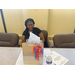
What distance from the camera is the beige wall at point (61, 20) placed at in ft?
6.78

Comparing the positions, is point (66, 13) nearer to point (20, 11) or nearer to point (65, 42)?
point (65, 42)

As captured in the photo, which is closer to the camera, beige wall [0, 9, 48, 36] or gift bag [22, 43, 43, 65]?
gift bag [22, 43, 43, 65]

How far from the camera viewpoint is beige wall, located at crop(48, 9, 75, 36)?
207 cm

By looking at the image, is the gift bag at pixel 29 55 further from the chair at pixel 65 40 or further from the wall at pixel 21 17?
the wall at pixel 21 17

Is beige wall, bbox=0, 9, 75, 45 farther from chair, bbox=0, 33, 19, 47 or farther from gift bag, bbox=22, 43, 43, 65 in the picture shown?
gift bag, bbox=22, 43, 43, 65

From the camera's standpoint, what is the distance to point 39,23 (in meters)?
2.06

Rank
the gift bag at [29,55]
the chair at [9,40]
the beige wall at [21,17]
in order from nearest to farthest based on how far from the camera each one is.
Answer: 1. the gift bag at [29,55]
2. the chair at [9,40]
3. the beige wall at [21,17]

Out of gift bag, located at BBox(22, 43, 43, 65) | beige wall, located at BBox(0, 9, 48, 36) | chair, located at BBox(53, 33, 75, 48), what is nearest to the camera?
gift bag, located at BBox(22, 43, 43, 65)

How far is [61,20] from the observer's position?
2.15 m

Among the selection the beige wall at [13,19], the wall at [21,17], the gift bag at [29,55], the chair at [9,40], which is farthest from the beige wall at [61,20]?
the gift bag at [29,55]

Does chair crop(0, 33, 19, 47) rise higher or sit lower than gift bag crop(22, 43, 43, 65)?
lower

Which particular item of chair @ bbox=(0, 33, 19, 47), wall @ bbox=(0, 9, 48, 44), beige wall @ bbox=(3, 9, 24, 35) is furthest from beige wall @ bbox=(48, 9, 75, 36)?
chair @ bbox=(0, 33, 19, 47)

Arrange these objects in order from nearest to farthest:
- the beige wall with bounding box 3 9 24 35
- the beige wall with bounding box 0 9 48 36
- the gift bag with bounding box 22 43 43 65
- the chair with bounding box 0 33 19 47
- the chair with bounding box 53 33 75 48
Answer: the gift bag with bounding box 22 43 43 65 → the chair with bounding box 53 33 75 48 → the chair with bounding box 0 33 19 47 → the beige wall with bounding box 0 9 48 36 → the beige wall with bounding box 3 9 24 35

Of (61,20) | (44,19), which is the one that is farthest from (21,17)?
(61,20)
